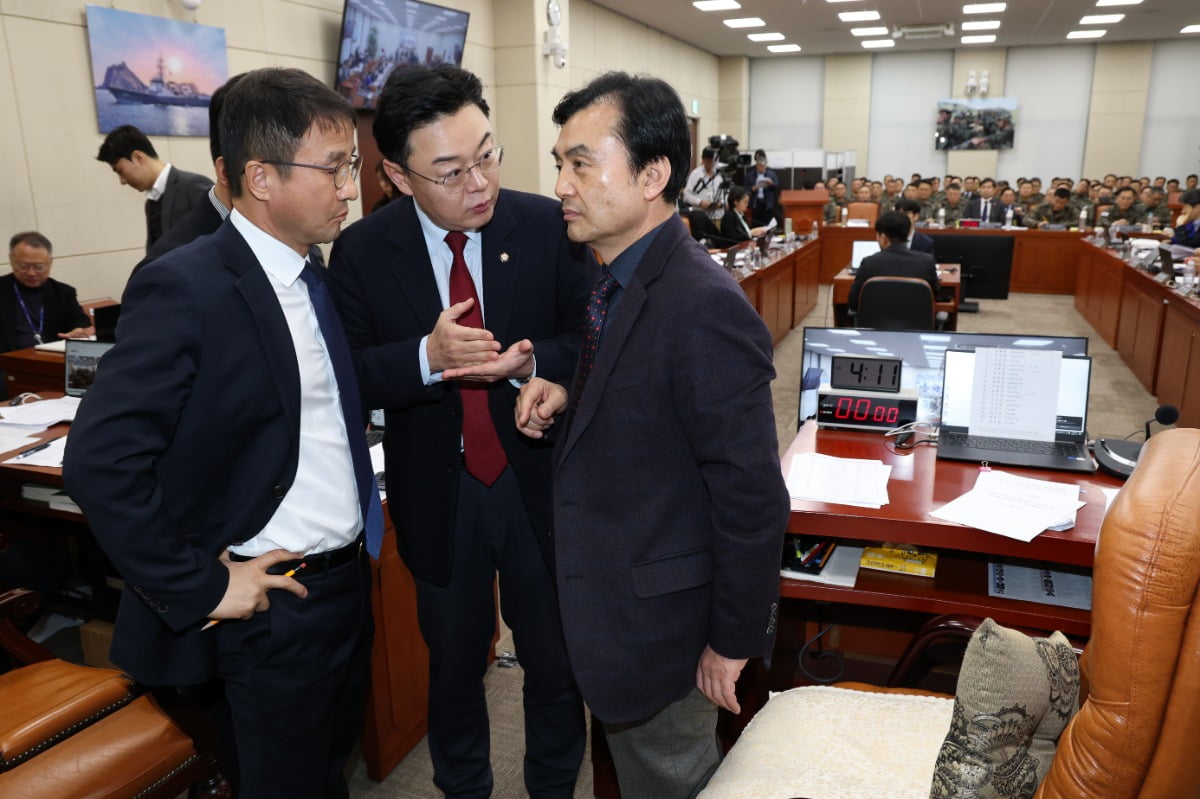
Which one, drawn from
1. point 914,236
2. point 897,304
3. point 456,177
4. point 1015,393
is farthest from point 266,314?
point 914,236

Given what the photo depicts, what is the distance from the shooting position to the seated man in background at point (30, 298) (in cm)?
427

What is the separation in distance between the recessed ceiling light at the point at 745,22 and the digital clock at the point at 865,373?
10.8 meters

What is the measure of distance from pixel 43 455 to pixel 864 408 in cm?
243

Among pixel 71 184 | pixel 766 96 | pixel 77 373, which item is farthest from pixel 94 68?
pixel 766 96

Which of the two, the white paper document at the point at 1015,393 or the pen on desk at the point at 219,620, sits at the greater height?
the white paper document at the point at 1015,393

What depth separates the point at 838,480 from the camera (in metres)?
2.11

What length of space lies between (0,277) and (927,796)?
190 inches

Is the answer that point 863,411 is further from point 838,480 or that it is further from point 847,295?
point 847,295

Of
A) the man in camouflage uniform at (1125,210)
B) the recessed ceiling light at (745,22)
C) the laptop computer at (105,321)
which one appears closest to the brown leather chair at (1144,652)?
the laptop computer at (105,321)

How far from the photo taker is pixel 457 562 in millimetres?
1809

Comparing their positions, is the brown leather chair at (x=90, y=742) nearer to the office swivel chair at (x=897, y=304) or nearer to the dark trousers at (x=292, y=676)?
the dark trousers at (x=292, y=676)

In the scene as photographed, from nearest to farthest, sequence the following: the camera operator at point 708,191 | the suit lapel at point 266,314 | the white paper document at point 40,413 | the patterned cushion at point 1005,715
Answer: the patterned cushion at point 1005,715 → the suit lapel at point 266,314 → the white paper document at point 40,413 → the camera operator at point 708,191

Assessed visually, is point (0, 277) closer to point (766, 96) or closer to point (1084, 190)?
point (1084, 190)

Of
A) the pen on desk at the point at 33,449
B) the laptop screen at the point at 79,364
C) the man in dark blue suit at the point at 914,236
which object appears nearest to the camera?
the pen on desk at the point at 33,449
